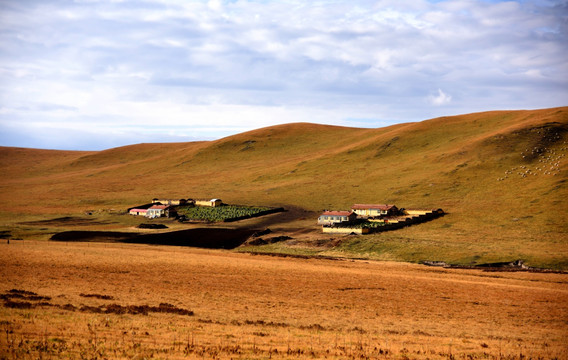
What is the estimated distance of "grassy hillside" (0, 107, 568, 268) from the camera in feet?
217

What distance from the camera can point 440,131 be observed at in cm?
15650

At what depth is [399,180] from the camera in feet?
370

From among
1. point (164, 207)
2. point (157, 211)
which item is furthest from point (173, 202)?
point (157, 211)

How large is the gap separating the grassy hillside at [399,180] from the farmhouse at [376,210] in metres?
7.13

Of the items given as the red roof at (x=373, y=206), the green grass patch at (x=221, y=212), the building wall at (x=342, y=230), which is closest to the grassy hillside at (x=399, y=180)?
the building wall at (x=342, y=230)

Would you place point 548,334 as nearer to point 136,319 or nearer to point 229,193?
point 136,319

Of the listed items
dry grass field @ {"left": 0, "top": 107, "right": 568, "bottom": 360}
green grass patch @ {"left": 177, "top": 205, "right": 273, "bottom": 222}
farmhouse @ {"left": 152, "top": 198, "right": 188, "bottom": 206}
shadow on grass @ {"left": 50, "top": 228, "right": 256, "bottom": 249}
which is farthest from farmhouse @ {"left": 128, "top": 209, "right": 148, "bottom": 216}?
shadow on grass @ {"left": 50, "top": 228, "right": 256, "bottom": 249}

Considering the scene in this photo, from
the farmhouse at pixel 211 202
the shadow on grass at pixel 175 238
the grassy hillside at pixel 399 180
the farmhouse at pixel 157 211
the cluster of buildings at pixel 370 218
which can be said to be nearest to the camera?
the grassy hillside at pixel 399 180

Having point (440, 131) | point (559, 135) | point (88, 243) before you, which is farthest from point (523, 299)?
point (440, 131)

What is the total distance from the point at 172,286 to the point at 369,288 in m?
15.1

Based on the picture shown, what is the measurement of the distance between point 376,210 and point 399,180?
88.8 feet

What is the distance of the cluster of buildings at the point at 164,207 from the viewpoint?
326ft

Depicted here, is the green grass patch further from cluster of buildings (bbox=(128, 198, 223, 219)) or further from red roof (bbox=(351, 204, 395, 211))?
red roof (bbox=(351, 204, 395, 211))

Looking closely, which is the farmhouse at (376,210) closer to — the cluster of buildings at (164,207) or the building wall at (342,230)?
the building wall at (342,230)
